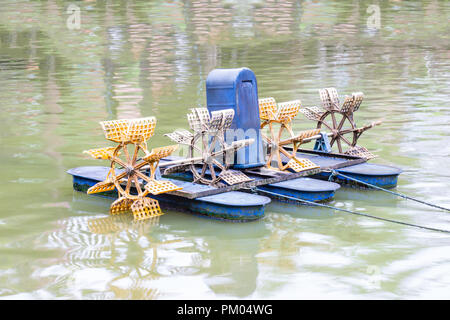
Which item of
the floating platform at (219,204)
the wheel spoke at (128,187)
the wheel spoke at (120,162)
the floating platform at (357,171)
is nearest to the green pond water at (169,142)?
the floating platform at (219,204)

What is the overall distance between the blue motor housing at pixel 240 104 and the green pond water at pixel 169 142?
0.86 metres

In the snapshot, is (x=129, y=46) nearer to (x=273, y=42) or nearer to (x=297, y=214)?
(x=273, y=42)

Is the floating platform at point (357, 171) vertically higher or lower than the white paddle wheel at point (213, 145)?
lower

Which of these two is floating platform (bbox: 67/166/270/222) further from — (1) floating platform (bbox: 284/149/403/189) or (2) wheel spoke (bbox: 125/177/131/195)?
(1) floating platform (bbox: 284/149/403/189)

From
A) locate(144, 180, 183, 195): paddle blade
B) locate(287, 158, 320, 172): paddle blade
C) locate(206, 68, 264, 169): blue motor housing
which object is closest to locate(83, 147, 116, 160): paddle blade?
locate(144, 180, 183, 195): paddle blade

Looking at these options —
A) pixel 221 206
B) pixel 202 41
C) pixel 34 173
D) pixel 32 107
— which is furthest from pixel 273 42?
pixel 221 206

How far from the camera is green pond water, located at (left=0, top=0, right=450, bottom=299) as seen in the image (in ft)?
26.1

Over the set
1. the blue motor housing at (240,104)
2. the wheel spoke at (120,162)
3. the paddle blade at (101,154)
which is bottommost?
the wheel spoke at (120,162)

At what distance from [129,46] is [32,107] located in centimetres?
1476

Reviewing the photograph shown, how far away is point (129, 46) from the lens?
34469 mm

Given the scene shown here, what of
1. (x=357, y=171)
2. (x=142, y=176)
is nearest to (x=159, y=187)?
(x=142, y=176)

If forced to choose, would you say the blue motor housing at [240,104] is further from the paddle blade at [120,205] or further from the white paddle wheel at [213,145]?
the paddle blade at [120,205]

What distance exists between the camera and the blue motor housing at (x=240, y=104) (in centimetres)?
1104

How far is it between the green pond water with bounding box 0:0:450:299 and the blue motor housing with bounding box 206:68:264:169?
86 cm
